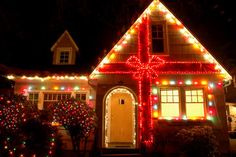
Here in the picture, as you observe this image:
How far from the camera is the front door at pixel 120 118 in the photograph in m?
14.6

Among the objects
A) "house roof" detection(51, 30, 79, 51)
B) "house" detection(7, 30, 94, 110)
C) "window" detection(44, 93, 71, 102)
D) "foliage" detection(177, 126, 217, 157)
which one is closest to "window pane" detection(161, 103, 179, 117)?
"foliage" detection(177, 126, 217, 157)

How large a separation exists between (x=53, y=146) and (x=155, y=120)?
4.93 meters

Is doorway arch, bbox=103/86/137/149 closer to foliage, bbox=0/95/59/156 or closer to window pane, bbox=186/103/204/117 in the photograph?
window pane, bbox=186/103/204/117

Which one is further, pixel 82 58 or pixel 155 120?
pixel 82 58

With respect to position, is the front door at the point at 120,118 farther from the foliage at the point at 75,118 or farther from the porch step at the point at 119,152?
the foliage at the point at 75,118

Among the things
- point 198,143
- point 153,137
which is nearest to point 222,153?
point 198,143

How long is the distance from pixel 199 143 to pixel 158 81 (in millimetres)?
3852

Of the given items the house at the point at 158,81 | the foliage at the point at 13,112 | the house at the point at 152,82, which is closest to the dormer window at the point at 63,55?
the house at the point at 152,82

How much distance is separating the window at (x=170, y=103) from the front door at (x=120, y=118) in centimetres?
149

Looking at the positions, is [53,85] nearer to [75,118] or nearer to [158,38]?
[75,118]

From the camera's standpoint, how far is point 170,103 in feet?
47.9

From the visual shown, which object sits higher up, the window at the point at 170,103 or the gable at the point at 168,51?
the gable at the point at 168,51

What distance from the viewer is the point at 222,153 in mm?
13547

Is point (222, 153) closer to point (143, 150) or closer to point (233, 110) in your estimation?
point (143, 150)
